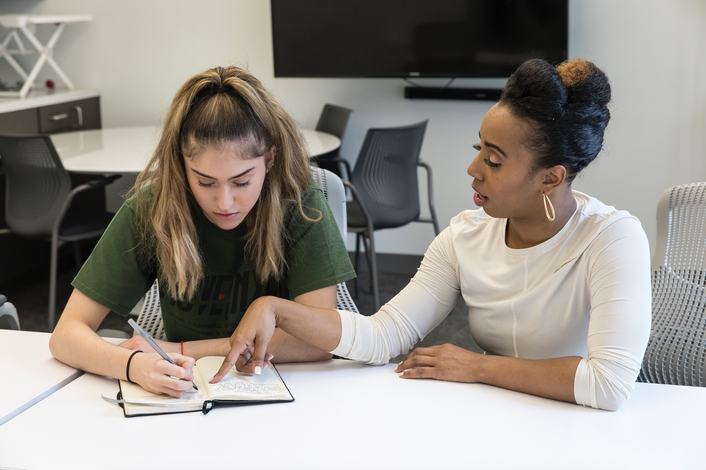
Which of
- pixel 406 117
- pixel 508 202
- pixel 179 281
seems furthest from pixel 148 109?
pixel 508 202

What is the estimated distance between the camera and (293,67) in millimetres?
3676

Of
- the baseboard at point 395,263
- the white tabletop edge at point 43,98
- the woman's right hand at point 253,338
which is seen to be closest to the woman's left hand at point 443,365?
the woman's right hand at point 253,338

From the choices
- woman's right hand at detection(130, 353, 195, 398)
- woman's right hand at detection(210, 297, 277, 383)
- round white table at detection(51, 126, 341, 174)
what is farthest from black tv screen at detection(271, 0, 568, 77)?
woman's right hand at detection(130, 353, 195, 398)

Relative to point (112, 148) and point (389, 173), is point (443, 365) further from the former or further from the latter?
point (112, 148)

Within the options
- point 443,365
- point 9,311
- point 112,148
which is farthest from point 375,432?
point 112,148

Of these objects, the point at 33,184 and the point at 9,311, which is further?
the point at 33,184

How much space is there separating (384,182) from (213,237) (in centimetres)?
172

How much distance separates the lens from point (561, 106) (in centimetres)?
114

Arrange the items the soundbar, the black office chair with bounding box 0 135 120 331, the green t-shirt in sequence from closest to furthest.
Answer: the green t-shirt → the black office chair with bounding box 0 135 120 331 → the soundbar

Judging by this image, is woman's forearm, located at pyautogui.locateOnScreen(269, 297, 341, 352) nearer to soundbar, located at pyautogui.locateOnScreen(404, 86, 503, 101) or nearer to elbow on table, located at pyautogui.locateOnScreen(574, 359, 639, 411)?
elbow on table, located at pyautogui.locateOnScreen(574, 359, 639, 411)

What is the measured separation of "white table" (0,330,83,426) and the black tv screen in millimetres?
2596

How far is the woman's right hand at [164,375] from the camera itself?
42.0 inches

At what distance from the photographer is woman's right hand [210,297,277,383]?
3.62ft

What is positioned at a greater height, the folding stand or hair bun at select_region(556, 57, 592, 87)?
the folding stand
